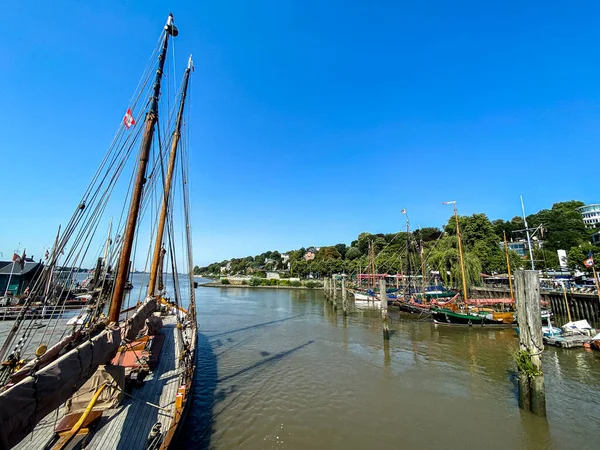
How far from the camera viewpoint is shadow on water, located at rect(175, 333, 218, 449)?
9.01 meters

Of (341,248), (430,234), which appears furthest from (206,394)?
(341,248)

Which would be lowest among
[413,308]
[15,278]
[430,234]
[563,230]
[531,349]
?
[413,308]

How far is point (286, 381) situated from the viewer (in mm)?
14109

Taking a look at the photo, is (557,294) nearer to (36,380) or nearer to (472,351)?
(472,351)

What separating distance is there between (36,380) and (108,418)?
399 cm

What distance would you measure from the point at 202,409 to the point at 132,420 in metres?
4.68

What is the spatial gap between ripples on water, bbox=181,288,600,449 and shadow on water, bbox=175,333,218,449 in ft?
0.16

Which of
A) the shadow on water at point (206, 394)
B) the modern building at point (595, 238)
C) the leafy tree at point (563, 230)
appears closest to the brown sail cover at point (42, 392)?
the shadow on water at point (206, 394)

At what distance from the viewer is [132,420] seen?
7.09m

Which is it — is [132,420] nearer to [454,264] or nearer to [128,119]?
[128,119]

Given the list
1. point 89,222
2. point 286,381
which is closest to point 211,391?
point 286,381

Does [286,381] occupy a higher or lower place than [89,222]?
lower

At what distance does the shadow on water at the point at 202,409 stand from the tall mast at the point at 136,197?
14.9 ft

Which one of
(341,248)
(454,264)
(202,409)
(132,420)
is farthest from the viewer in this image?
(341,248)
